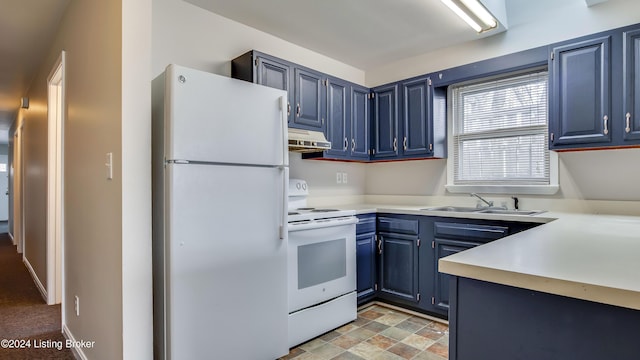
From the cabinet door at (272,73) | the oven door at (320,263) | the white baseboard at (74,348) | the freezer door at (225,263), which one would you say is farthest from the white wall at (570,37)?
the white baseboard at (74,348)

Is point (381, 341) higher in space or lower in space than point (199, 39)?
lower

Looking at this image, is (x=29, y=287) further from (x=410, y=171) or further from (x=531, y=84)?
(x=531, y=84)

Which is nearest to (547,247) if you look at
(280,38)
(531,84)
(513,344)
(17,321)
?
(513,344)

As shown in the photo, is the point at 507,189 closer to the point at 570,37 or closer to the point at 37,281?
the point at 570,37

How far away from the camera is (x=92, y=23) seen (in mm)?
2076

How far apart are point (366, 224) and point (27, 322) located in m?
3.00

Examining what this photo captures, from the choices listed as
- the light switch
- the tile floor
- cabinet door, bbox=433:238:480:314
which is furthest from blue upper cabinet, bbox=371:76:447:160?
the light switch

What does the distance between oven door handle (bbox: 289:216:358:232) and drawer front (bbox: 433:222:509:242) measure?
2.29 feet

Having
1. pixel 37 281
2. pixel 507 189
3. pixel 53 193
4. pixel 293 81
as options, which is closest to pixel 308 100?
pixel 293 81

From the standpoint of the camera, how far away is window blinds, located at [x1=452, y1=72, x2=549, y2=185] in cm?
302

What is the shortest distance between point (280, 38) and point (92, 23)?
1548 mm

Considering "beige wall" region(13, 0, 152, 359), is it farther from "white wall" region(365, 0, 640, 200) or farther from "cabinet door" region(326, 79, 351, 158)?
"white wall" region(365, 0, 640, 200)

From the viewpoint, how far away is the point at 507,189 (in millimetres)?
3129

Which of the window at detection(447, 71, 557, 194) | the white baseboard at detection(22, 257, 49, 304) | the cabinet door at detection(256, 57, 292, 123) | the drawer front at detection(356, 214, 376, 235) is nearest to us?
the cabinet door at detection(256, 57, 292, 123)
